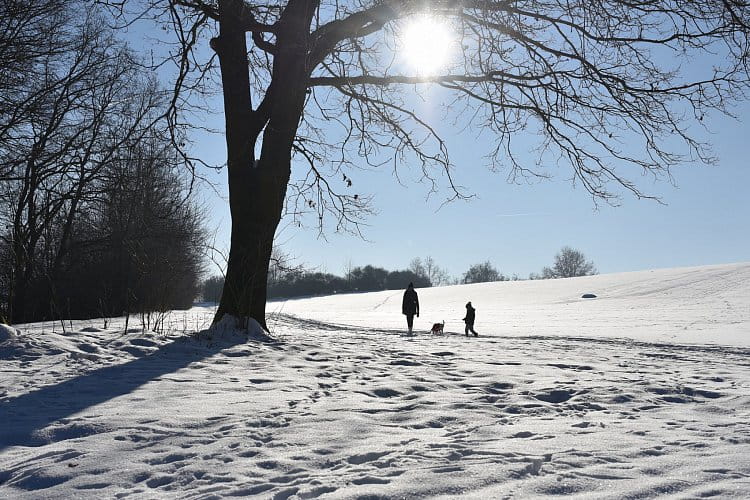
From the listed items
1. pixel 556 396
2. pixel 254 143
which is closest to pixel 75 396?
pixel 556 396

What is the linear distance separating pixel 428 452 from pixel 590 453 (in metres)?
0.90

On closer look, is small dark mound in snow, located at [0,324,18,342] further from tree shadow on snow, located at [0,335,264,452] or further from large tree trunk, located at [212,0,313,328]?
large tree trunk, located at [212,0,313,328]

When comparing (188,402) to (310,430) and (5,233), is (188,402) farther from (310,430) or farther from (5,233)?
(5,233)

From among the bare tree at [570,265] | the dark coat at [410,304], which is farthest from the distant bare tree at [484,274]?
the dark coat at [410,304]

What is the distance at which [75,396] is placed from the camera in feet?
14.4

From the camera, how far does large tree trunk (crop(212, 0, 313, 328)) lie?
351 inches

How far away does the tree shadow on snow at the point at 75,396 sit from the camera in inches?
135

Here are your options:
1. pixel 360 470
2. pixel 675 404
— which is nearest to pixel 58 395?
pixel 360 470

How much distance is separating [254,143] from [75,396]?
19.0 feet

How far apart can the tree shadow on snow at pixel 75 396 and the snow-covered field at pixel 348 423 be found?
0.02m

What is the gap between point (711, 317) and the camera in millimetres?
25188

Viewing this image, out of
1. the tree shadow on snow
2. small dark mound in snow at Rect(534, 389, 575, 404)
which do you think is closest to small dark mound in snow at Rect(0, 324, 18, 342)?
the tree shadow on snow

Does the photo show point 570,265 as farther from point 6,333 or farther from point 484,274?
point 6,333

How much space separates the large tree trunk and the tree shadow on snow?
2.26 metres
